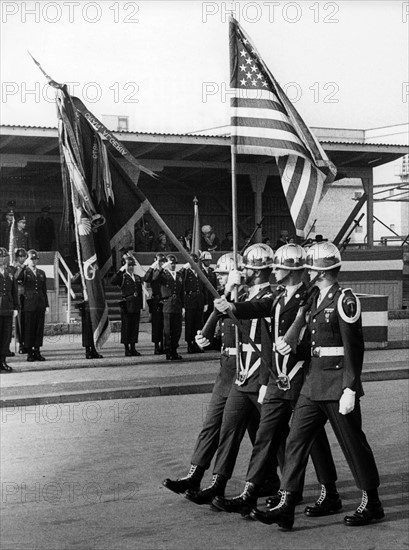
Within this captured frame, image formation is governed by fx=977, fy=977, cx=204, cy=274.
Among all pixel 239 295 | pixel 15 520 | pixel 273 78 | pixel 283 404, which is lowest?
pixel 15 520

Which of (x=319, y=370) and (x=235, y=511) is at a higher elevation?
(x=319, y=370)

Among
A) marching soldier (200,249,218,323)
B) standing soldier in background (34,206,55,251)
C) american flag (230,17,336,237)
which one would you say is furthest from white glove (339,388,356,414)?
standing soldier in background (34,206,55,251)

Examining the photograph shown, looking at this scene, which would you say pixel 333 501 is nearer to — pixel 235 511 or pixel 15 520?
pixel 235 511

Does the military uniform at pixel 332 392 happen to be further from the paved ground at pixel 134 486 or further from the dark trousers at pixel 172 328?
the dark trousers at pixel 172 328

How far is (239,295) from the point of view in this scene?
24.5 feet

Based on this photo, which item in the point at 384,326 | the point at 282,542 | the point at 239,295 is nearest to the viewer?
the point at 282,542

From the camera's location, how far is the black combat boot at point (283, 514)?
257 inches

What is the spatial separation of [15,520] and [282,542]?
75.8 inches

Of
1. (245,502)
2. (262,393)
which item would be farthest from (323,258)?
(245,502)

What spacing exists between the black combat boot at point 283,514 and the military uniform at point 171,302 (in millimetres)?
9862

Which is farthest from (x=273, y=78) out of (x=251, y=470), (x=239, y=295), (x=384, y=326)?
(x=384, y=326)

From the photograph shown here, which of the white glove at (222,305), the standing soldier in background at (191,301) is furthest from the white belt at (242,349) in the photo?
the standing soldier in background at (191,301)

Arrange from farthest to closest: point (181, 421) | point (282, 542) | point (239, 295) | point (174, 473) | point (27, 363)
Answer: point (27, 363) → point (181, 421) → point (174, 473) → point (239, 295) → point (282, 542)

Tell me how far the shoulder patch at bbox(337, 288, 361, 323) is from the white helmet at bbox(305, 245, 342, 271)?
0.88ft
